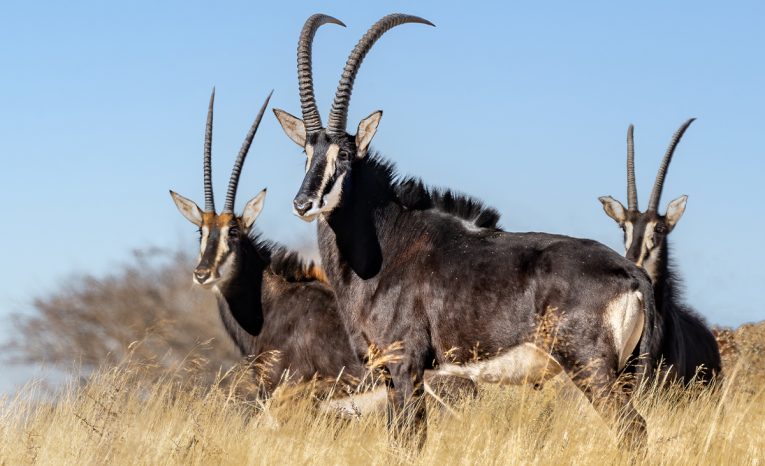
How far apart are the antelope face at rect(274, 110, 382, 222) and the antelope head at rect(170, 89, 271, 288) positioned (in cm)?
282

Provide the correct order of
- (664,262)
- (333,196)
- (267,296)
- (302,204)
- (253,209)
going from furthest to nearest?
(664,262), (253,209), (267,296), (333,196), (302,204)

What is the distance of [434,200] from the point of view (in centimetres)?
778

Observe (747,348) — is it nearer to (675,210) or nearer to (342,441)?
(675,210)

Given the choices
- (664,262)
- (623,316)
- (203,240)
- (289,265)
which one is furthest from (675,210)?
(623,316)

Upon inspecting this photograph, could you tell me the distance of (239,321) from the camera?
10109mm

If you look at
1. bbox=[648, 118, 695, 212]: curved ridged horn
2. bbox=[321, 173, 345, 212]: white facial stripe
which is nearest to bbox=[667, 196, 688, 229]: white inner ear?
bbox=[648, 118, 695, 212]: curved ridged horn

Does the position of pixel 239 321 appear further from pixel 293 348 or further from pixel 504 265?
pixel 504 265

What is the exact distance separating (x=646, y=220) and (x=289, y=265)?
4.28 meters

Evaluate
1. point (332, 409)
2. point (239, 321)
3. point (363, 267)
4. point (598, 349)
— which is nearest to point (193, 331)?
point (239, 321)

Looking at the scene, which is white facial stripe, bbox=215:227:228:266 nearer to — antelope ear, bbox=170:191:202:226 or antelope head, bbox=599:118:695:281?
antelope ear, bbox=170:191:202:226

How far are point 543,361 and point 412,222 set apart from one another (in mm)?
1498

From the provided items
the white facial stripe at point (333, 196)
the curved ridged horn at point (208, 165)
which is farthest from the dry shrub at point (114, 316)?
the white facial stripe at point (333, 196)

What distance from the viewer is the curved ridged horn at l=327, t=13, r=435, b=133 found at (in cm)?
763

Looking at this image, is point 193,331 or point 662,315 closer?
point 662,315
